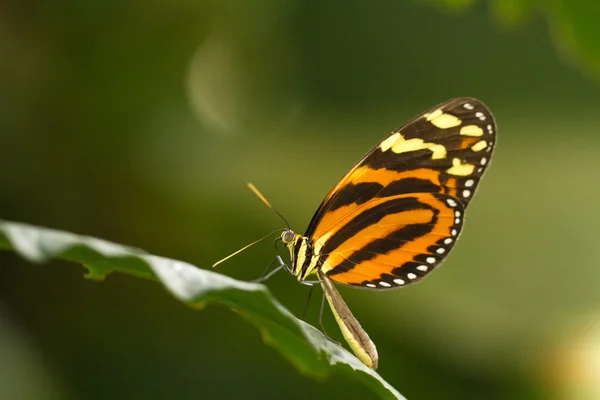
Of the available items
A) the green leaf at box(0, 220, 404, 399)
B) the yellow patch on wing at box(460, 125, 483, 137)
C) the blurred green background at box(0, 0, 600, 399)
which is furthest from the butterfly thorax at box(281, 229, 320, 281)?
the blurred green background at box(0, 0, 600, 399)

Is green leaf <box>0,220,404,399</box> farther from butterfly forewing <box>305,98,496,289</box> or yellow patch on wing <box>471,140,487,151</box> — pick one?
yellow patch on wing <box>471,140,487,151</box>

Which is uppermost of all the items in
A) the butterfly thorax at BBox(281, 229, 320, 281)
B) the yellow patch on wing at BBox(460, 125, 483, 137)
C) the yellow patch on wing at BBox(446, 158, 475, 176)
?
the butterfly thorax at BBox(281, 229, 320, 281)

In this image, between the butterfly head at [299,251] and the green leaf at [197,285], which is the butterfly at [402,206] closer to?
the butterfly head at [299,251]

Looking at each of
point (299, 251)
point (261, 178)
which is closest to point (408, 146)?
point (299, 251)

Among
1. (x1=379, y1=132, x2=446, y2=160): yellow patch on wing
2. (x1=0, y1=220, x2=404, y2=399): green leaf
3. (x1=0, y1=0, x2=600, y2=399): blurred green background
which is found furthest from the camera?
(x1=0, y1=0, x2=600, y2=399): blurred green background

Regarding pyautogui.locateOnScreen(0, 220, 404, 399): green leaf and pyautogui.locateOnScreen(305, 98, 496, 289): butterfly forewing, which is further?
pyautogui.locateOnScreen(305, 98, 496, 289): butterfly forewing

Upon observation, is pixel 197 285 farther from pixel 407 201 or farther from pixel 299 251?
pixel 407 201
